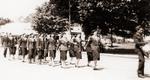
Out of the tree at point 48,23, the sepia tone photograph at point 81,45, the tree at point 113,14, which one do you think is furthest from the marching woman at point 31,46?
the tree at point 48,23

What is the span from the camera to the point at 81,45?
2353 centimetres

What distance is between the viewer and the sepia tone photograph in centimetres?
1609

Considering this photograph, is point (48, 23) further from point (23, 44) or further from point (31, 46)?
point (31, 46)

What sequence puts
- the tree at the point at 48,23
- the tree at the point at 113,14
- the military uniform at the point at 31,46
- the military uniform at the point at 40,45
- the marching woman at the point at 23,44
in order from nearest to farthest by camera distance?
1. the military uniform at the point at 40,45
2. the military uniform at the point at 31,46
3. the marching woman at the point at 23,44
4. the tree at the point at 113,14
5. the tree at the point at 48,23

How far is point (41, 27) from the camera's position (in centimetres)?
5981

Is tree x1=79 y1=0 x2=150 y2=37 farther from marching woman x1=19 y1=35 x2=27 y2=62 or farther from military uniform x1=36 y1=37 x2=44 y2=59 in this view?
military uniform x1=36 y1=37 x2=44 y2=59

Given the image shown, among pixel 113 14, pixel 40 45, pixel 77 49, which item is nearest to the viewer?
pixel 77 49

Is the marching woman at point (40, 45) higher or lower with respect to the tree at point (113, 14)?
lower

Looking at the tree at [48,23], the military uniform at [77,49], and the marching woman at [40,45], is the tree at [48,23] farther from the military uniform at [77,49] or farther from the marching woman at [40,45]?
the military uniform at [77,49]

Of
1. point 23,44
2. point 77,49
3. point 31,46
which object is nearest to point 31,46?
point 31,46

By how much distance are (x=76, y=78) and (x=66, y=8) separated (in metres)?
30.2

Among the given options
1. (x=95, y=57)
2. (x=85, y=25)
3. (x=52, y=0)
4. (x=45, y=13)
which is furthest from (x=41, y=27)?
(x=95, y=57)

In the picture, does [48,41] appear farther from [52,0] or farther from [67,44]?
[52,0]

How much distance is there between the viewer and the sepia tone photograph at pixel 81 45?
16094 mm
